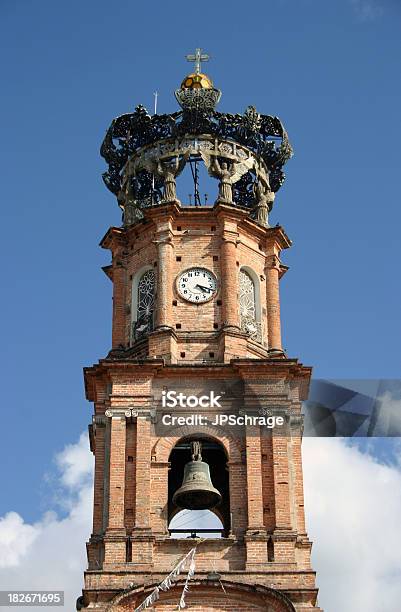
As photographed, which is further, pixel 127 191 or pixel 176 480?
pixel 127 191

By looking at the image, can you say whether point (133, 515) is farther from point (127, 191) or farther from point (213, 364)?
point (127, 191)

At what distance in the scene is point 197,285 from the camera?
143 ft

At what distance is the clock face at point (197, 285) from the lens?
43.3 m

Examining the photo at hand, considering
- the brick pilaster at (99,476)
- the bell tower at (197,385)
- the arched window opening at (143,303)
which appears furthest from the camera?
the arched window opening at (143,303)

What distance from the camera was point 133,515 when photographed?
39.3 metres

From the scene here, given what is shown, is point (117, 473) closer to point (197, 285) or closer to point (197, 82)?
point (197, 285)

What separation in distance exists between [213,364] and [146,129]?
9059mm

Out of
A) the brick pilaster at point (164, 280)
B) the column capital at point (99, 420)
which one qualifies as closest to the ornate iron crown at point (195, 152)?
the brick pilaster at point (164, 280)

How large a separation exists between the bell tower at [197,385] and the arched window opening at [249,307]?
0.06 metres

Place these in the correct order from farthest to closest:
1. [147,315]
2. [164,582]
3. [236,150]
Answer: [236,150] < [147,315] < [164,582]

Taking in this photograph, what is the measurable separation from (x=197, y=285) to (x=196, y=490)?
6.81 metres

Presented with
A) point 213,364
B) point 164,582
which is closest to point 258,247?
point 213,364

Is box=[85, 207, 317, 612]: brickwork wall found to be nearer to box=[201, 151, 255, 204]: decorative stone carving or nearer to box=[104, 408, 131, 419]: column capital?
box=[104, 408, 131, 419]: column capital

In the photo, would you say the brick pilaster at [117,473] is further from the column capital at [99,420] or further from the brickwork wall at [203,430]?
the column capital at [99,420]
